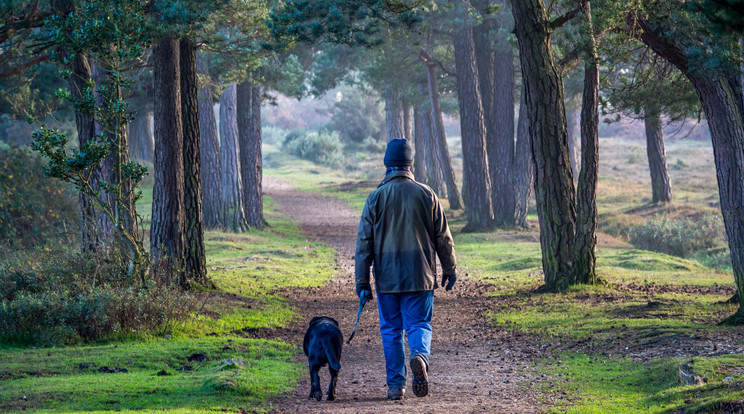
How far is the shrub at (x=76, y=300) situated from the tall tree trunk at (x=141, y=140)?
3114cm

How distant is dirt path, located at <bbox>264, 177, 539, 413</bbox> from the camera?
620cm

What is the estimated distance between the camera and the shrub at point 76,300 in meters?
8.57

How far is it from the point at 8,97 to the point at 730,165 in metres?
17.2

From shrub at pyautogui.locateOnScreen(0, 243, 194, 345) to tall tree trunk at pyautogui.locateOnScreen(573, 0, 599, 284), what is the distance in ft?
21.5

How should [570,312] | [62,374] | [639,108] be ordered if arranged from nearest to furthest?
[62,374]
[570,312]
[639,108]

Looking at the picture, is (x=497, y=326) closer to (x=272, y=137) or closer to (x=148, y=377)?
(x=148, y=377)

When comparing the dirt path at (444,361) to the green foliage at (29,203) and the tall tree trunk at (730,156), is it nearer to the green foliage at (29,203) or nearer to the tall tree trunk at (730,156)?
the tall tree trunk at (730,156)

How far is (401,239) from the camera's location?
21.3 ft

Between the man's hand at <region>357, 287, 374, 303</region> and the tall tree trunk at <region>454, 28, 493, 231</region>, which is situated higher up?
the tall tree trunk at <region>454, 28, 493, 231</region>

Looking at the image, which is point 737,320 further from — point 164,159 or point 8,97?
point 8,97

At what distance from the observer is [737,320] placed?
880 centimetres

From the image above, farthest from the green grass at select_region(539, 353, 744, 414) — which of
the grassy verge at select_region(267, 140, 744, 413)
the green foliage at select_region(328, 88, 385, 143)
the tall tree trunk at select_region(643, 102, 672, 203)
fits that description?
the green foliage at select_region(328, 88, 385, 143)

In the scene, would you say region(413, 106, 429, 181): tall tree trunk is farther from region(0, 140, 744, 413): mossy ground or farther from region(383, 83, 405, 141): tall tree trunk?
region(0, 140, 744, 413): mossy ground

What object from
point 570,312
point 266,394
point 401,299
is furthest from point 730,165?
point 266,394
